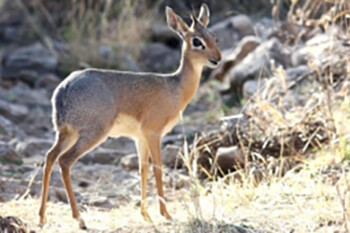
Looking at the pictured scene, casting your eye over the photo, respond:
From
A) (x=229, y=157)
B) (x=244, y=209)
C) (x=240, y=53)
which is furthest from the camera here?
(x=240, y=53)

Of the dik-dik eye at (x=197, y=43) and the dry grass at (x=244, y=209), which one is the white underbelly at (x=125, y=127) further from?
the dik-dik eye at (x=197, y=43)

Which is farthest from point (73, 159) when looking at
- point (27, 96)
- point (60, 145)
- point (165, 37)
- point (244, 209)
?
point (165, 37)

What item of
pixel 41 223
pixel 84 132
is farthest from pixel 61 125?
pixel 41 223

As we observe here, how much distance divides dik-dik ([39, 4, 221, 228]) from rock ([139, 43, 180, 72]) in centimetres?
693

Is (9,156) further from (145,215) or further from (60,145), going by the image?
(145,215)

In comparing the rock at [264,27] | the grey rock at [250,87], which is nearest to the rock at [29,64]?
the rock at [264,27]

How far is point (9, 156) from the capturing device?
917cm

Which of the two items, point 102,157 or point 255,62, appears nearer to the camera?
point 102,157

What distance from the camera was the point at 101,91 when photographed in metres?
6.52

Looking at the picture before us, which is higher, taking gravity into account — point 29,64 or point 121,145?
point 29,64

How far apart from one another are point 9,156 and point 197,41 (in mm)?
2999

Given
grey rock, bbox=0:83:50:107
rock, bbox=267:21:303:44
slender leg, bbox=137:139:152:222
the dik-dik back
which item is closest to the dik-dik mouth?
the dik-dik back

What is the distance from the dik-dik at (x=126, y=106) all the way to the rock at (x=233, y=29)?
6743 mm

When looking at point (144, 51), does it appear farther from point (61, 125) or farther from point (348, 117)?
Answer: point (61, 125)
